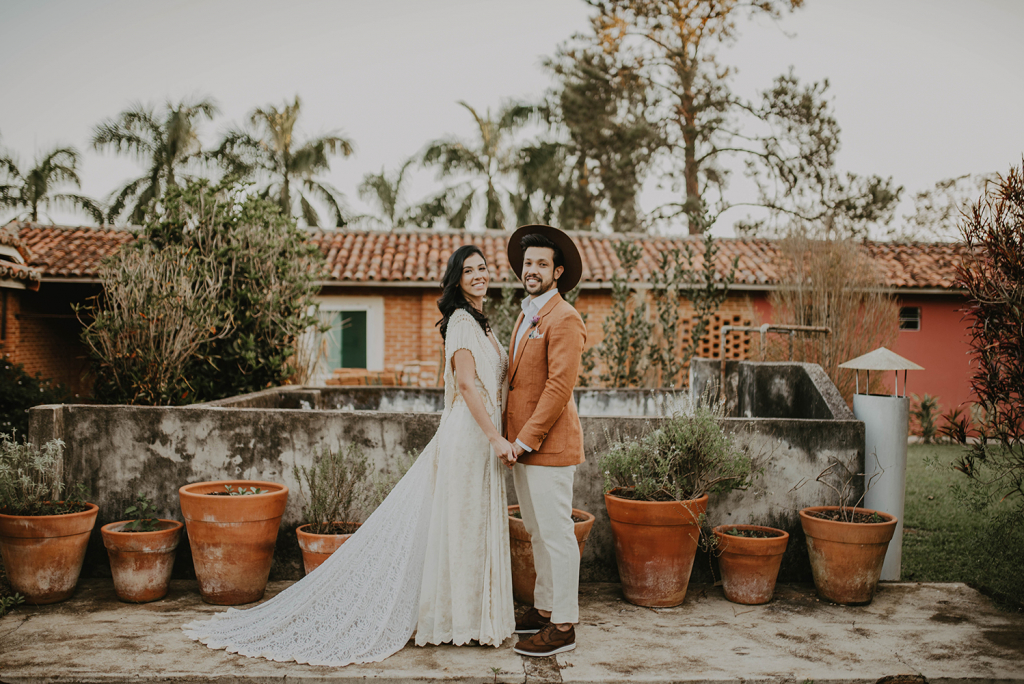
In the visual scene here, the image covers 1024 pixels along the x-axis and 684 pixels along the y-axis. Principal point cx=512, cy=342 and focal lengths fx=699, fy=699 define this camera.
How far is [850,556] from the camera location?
14.7ft

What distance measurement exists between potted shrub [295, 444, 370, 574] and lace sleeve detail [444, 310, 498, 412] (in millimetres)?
1366

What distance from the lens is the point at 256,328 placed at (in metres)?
7.09

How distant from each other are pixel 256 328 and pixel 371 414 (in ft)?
9.03

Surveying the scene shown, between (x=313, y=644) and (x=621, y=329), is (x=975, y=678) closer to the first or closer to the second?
(x=313, y=644)

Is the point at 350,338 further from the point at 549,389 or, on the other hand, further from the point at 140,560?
the point at 549,389

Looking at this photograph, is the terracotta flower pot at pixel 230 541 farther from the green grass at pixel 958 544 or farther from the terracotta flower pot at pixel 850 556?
the green grass at pixel 958 544

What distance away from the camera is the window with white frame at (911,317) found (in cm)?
1519

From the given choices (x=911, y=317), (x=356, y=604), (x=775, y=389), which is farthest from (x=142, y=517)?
(x=911, y=317)

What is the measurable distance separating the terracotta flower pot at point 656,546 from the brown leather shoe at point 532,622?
2.61 feet

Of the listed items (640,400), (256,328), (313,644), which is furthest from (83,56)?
(313,644)

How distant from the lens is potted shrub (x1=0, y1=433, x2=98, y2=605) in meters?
4.31

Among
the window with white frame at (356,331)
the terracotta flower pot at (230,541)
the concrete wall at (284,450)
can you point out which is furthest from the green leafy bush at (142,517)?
the window with white frame at (356,331)

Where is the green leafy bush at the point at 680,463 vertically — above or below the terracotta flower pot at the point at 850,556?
above

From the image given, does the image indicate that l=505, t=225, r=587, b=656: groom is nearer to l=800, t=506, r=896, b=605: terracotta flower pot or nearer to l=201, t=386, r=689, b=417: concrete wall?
→ l=800, t=506, r=896, b=605: terracotta flower pot
